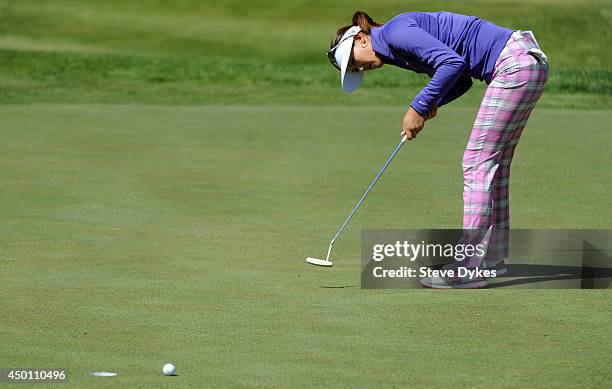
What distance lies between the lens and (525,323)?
17.2ft

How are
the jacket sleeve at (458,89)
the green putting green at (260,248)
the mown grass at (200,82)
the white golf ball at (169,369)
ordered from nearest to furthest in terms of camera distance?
the white golf ball at (169,369) → the green putting green at (260,248) → the jacket sleeve at (458,89) → the mown grass at (200,82)

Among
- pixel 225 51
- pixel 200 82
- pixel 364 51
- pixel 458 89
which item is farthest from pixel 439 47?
pixel 225 51

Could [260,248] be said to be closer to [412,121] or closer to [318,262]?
[318,262]

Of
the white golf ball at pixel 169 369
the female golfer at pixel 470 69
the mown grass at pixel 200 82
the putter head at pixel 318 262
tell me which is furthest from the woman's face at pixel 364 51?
the mown grass at pixel 200 82

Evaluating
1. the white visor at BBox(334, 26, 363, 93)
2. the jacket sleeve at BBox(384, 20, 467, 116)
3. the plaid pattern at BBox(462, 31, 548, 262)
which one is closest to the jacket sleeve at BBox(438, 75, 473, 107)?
the plaid pattern at BBox(462, 31, 548, 262)

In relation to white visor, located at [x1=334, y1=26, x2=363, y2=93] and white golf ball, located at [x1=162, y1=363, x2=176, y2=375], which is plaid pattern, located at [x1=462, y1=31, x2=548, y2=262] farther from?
white golf ball, located at [x1=162, y1=363, x2=176, y2=375]

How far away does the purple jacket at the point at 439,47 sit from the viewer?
5.91 meters

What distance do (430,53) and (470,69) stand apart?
34cm

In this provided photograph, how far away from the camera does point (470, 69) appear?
20.1 ft

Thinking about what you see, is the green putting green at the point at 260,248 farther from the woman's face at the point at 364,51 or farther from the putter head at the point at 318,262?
the woman's face at the point at 364,51

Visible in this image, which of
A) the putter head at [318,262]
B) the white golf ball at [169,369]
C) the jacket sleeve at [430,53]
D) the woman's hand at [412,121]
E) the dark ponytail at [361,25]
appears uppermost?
the dark ponytail at [361,25]

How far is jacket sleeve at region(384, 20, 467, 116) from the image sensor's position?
5891 mm

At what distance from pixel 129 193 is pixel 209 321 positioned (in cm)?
403

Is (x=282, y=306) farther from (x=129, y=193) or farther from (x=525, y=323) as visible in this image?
(x=129, y=193)
